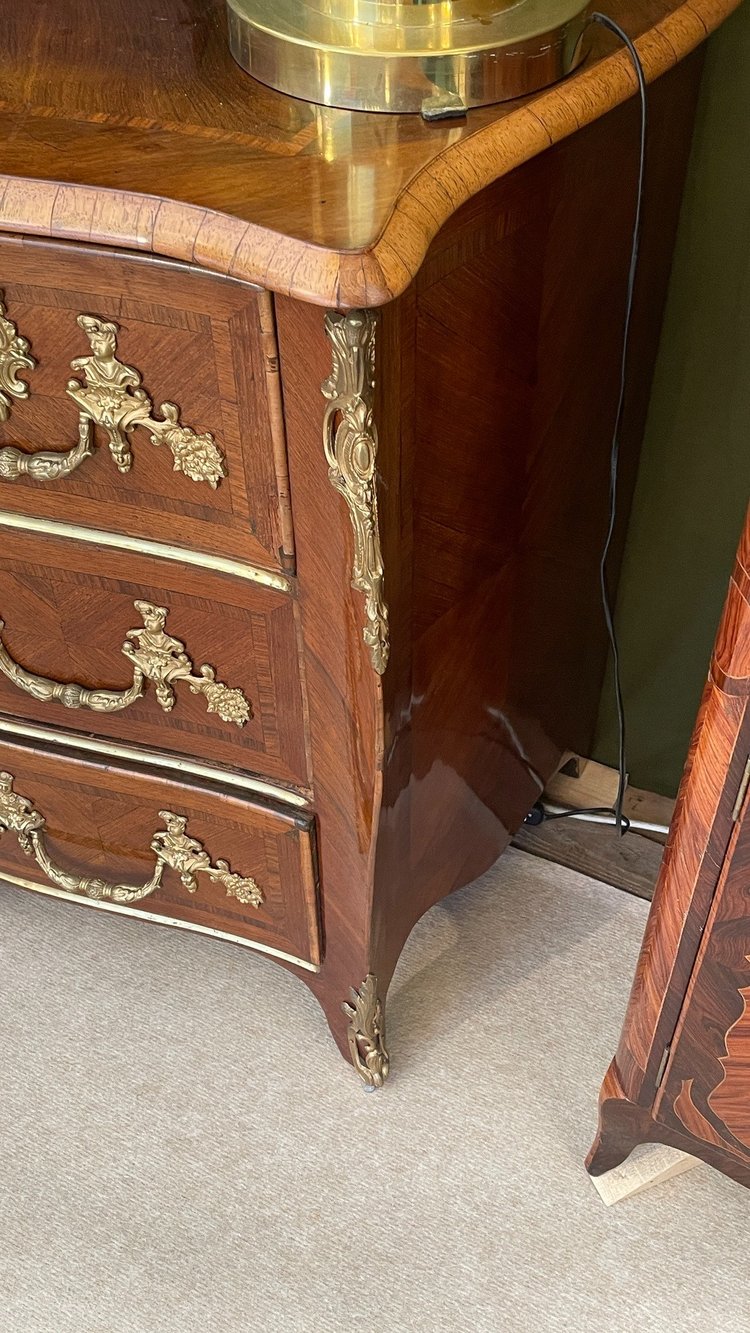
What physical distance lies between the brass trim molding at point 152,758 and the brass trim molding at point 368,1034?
201 mm

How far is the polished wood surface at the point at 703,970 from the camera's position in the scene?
28.4 inches

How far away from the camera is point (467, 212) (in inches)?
27.0

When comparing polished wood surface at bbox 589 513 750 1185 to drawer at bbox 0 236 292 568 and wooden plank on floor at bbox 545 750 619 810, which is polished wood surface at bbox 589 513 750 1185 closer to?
drawer at bbox 0 236 292 568

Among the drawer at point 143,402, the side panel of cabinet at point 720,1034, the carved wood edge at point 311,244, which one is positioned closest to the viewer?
the carved wood edge at point 311,244

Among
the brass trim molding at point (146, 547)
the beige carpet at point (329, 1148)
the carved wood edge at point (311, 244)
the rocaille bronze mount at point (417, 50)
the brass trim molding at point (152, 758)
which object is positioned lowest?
the beige carpet at point (329, 1148)

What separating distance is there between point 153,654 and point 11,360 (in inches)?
9.4

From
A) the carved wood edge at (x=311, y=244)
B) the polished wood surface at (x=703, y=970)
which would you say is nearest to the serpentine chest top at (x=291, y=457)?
the carved wood edge at (x=311, y=244)

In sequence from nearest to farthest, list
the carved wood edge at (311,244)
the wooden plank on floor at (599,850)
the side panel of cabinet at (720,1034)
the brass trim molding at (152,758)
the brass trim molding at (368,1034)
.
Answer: the carved wood edge at (311,244), the side panel of cabinet at (720,1034), the brass trim molding at (152,758), the brass trim molding at (368,1034), the wooden plank on floor at (599,850)

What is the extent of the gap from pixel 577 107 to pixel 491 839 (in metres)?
0.72

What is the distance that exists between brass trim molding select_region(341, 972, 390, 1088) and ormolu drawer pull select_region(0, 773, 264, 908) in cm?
13

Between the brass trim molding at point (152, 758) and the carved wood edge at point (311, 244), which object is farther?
the brass trim molding at point (152, 758)

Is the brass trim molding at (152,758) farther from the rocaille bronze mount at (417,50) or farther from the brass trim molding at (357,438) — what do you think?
the rocaille bronze mount at (417,50)

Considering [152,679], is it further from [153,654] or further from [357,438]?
[357,438]

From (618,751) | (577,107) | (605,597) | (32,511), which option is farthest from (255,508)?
(618,751)
